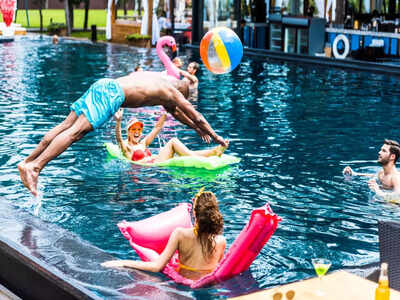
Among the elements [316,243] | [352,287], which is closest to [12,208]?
[316,243]

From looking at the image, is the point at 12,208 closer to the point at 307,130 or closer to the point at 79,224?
Result: the point at 79,224

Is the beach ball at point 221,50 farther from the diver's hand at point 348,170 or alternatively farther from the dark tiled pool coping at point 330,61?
the dark tiled pool coping at point 330,61

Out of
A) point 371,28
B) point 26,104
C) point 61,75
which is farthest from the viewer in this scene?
point 371,28

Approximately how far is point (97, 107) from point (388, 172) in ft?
12.5

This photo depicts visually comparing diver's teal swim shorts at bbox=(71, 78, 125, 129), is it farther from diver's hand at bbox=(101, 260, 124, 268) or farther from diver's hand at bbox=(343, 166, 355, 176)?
diver's hand at bbox=(343, 166, 355, 176)

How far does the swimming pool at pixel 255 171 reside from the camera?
749 centimetres

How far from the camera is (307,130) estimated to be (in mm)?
13719

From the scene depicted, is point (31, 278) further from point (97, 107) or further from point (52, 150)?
point (97, 107)

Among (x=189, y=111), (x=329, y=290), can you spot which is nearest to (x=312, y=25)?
(x=189, y=111)

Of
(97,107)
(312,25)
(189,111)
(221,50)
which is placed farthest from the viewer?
(312,25)

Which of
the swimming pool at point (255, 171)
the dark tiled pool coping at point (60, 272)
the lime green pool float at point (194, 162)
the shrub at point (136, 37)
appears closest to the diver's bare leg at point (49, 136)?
the swimming pool at point (255, 171)

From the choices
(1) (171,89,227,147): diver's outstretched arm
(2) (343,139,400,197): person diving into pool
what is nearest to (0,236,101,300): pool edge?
(1) (171,89,227,147): diver's outstretched arm

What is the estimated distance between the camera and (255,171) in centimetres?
1055

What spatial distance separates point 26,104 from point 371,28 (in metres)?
14.2
